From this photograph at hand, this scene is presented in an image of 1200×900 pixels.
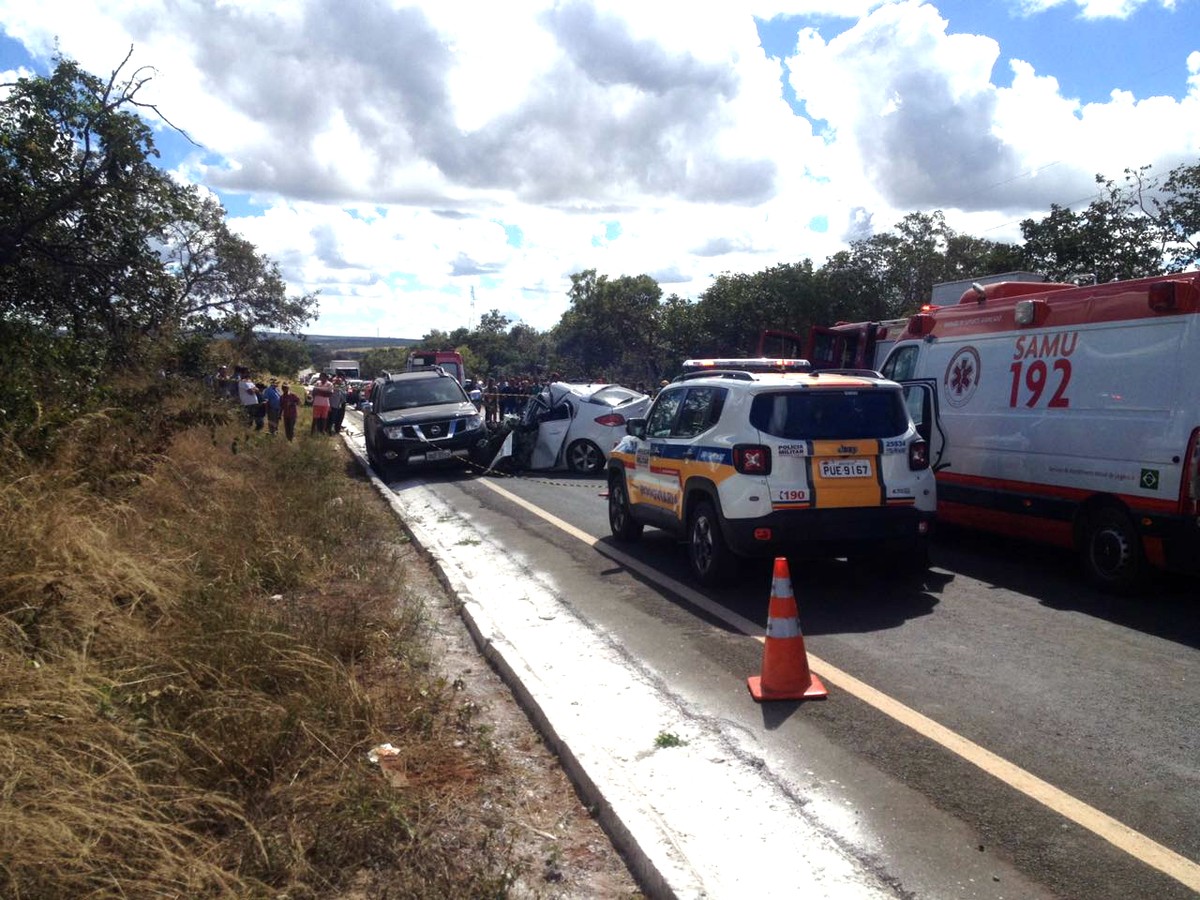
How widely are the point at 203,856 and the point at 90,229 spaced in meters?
9.19

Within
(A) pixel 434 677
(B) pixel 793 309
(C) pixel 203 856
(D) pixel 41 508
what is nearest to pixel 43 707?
(C) pixel 203 856

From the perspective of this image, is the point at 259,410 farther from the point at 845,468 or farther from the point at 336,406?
the point at 845,468

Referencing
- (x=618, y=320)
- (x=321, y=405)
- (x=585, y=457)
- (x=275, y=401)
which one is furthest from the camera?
(x=618, y=320)

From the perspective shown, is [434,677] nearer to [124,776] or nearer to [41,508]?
[124,776]

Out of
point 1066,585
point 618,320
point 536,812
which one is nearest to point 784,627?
point 536,812

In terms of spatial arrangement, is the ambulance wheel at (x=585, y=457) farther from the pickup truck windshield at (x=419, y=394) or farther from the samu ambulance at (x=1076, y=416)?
the samu ambulance at (x=1076, y=416)

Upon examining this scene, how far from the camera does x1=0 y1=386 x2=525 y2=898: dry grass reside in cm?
343

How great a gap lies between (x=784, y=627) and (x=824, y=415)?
9.15ft

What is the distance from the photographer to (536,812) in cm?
420

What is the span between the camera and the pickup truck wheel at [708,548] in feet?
26.7

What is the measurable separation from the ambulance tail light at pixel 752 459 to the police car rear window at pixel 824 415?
0.18 meters

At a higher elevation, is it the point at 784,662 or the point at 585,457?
the point at 784,662

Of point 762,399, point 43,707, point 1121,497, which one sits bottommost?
point 43,707

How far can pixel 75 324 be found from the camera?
11.2 meters
